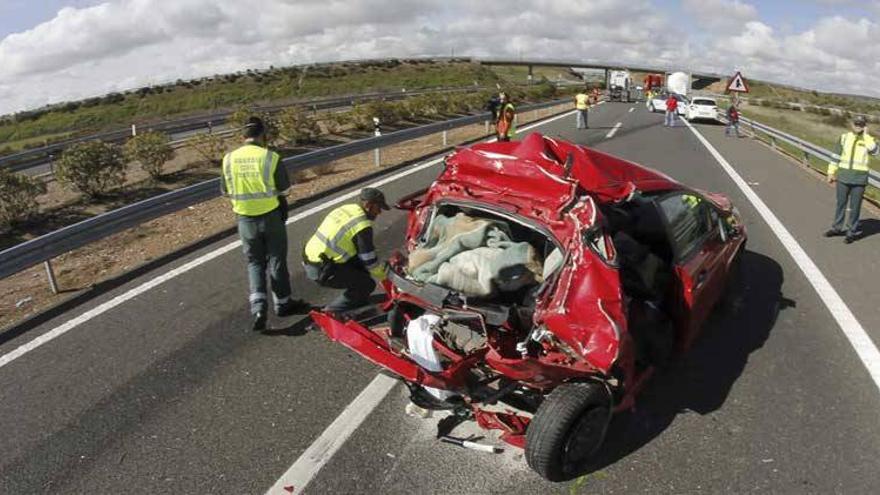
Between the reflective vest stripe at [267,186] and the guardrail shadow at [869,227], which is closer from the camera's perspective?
the reflective vest stripe at [267,186]

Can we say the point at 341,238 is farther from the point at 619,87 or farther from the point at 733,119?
the point at 619,87

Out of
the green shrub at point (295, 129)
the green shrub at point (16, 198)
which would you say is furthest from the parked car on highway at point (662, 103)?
the green shrub at point (16, 198)

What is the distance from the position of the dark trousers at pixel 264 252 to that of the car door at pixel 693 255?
132 inches

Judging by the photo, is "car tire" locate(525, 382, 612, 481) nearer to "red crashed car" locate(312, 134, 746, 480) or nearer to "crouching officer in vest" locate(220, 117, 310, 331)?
"red crashed car" locate(312, 134, 746, 480)

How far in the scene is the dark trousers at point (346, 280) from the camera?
17.2ft

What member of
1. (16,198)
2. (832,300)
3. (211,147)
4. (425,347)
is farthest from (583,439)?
(211,147)

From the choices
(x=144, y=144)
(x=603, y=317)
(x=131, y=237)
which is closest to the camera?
(x=603, y=317)

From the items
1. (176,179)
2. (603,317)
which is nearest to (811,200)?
(603,317)

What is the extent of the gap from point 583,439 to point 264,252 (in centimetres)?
351

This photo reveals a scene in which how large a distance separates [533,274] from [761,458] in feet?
5.86

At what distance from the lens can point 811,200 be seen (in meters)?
11.3

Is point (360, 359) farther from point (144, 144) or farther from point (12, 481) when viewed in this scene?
point (144, 144)

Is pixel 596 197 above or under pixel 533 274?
above

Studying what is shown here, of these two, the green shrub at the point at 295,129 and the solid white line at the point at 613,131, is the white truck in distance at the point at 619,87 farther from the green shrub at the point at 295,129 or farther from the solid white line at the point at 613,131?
the green shrub at the point at 295,129
